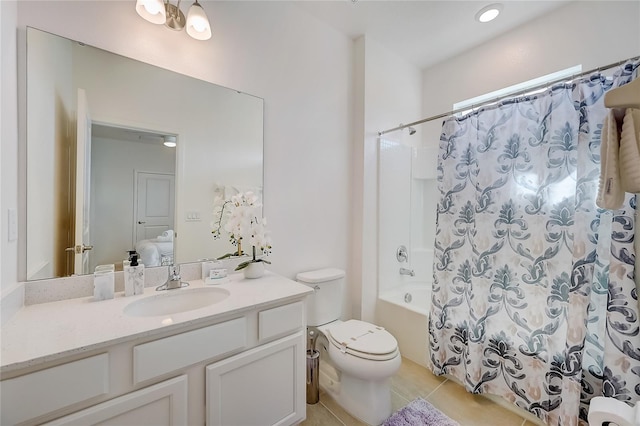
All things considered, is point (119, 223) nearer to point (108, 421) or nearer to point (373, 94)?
point (108, 421)

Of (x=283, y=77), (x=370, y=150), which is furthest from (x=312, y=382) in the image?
(x=283, y=77)

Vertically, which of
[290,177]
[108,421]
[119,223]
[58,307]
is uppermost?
[290,177]

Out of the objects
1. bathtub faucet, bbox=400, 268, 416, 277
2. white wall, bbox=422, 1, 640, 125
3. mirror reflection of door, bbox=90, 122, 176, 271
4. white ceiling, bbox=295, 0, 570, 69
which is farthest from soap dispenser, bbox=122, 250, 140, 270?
white wall, bbox=422, 1, 640, 125

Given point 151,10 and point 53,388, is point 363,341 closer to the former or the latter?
point 53,388

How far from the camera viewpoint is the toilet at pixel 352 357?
149cm

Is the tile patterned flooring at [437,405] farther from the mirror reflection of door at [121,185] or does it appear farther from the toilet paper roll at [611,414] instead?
the mirror reflection of door at [121,185]

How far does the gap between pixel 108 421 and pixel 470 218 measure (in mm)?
2083

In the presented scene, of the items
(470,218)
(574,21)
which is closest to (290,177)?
(470,218)

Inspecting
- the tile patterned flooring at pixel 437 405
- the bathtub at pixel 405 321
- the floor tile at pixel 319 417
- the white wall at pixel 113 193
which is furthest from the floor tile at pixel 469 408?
the white wall at pixel 113 193

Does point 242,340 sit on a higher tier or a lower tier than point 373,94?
lower

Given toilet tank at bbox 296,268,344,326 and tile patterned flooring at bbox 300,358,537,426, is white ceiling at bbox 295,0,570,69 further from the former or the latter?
tile patterned flooring at bbox 300,358,537,426

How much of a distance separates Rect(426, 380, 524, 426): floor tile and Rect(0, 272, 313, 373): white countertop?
1.26m

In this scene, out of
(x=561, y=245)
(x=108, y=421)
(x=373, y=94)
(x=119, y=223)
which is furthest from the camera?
(x=373, y=94)

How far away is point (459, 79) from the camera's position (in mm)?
2527
